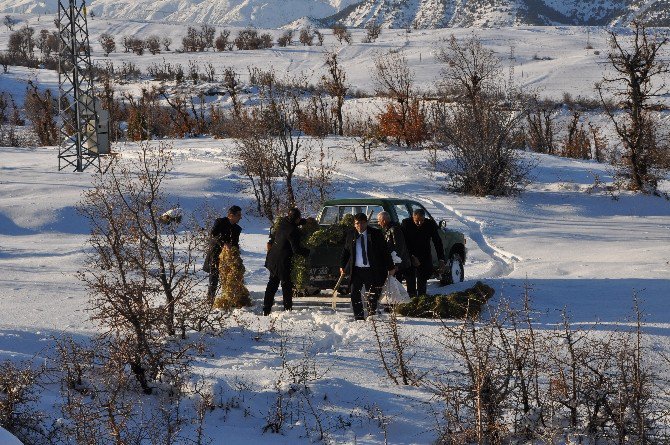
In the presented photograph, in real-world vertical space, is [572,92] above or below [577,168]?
above

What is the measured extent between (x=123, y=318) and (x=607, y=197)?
23.0 meters

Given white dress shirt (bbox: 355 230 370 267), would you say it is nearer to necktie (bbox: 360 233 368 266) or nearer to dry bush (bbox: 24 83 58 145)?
necktie (bbox: 360 233 368 266)

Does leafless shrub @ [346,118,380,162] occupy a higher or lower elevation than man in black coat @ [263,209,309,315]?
higher

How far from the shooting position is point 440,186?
30.8 metres

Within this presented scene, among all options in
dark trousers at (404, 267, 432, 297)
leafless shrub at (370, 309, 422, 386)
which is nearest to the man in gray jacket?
dark trousers at (404, 267, 432, 297)

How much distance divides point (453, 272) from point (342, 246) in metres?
2.76

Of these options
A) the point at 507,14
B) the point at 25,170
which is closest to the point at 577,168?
the point at 25,170

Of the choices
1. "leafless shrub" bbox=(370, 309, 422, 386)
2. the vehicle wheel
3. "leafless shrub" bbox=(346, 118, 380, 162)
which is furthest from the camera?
"leafless shrub" bbox=(346, 118, 380, 162)

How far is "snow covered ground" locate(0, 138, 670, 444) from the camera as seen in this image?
347 inches

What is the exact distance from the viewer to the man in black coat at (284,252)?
468 inches

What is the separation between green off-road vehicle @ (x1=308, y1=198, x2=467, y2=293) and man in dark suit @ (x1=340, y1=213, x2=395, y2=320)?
1041mm

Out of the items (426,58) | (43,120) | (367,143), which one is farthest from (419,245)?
(426,58)

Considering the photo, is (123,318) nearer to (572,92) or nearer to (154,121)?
(154,121)

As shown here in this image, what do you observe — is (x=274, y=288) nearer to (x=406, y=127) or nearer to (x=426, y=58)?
(x=406, y=127)
